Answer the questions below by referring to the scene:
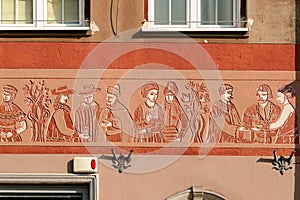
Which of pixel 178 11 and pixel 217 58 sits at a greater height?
pixel 178 11

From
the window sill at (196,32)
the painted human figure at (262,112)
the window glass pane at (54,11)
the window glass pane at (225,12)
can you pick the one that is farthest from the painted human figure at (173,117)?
the window glass pane at (54,11)

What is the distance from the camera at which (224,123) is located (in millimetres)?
14023

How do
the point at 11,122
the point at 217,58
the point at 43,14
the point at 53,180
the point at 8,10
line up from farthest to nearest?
the point at 8,10 < the point at 43,14 < the point at 217,58 < the point at 11,122 < the point at 53,180

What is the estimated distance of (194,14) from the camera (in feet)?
47.1

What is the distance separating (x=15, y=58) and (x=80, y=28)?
93cm

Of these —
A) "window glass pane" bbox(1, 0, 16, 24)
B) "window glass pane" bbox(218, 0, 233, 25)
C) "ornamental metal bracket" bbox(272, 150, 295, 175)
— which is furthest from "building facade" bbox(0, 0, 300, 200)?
"window glass pane" bbox(1, 0, 16, 24)

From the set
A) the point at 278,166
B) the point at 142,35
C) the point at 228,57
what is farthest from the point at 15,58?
the point at 278,166

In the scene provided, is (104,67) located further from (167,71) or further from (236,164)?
(236,164)

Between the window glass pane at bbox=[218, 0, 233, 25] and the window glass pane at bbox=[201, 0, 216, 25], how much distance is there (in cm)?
8

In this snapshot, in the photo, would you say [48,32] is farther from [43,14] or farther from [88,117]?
[88,117]

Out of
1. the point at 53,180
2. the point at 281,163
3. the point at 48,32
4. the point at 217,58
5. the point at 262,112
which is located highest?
the point at 48,32

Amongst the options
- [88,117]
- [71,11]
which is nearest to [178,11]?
[71,11]

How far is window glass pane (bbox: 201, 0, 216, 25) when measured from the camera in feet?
47.1

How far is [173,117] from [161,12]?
145 centimetres
